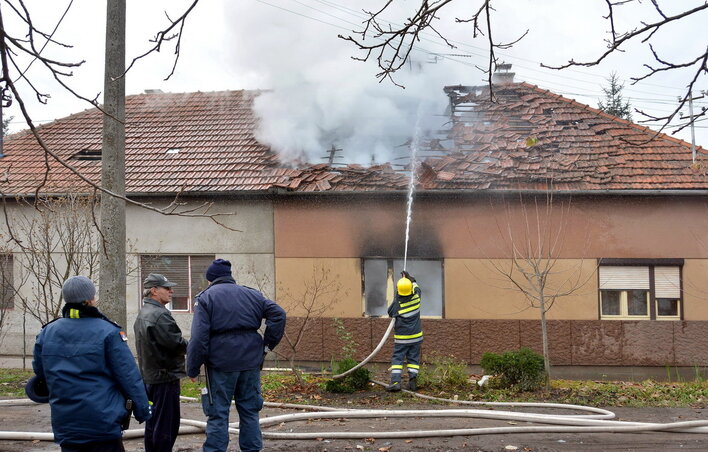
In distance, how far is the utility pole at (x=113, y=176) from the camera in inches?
323

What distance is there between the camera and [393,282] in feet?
43.2

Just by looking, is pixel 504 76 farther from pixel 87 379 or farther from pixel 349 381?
pixel 87 379

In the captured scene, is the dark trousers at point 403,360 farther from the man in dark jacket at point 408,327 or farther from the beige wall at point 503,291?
the beige wall at point 503,291

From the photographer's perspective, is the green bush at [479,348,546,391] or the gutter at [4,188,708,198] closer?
the green bush at [479,348,546,391]

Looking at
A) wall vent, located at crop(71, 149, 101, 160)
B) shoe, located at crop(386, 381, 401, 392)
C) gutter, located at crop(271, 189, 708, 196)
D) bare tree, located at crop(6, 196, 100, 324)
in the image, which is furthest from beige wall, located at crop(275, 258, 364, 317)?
wall vent, located at crop(71, 149, 101, 160)

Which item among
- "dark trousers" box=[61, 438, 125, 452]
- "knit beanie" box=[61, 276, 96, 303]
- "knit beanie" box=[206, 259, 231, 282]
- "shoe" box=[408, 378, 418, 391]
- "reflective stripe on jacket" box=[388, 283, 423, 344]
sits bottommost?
"shoe" box=[408, 378, 418, 391]

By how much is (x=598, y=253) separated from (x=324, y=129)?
608 centimetres

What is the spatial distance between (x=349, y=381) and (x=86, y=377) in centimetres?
578

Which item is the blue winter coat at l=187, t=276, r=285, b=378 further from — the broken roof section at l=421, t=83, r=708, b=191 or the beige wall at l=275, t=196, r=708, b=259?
the broken roof section at l=421, t=83, r=708, b=191

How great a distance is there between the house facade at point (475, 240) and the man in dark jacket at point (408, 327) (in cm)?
255

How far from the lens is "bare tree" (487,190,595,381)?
12.6 meters

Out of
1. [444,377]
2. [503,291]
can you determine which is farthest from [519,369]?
[503,291]

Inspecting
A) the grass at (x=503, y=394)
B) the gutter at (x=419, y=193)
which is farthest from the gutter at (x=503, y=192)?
the grass at (x=503, y=394)

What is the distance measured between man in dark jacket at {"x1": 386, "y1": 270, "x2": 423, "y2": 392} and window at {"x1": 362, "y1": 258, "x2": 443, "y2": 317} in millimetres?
2663
